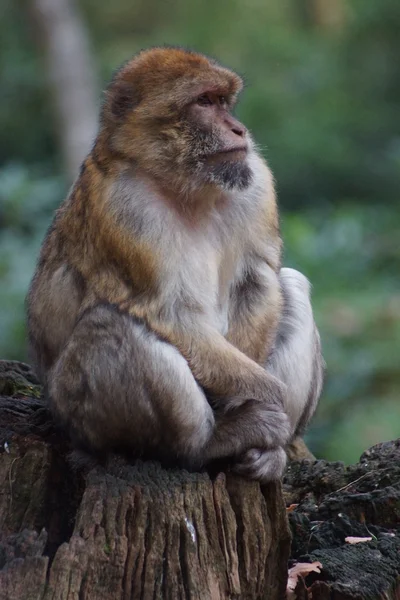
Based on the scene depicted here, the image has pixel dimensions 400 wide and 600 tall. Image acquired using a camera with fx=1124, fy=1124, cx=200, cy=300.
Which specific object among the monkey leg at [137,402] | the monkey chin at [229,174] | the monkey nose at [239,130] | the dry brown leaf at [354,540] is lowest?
the dry brown leaf at [354,540]

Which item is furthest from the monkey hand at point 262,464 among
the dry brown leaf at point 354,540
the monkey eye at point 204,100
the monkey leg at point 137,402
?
the monkey eye at point 204,100

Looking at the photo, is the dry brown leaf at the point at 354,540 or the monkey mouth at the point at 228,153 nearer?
the dry brown leaf at the point at 354,540

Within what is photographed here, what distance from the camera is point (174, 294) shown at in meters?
6.56

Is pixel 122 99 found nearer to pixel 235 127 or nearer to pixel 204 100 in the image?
pixel 204 100

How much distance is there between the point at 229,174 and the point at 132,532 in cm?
239

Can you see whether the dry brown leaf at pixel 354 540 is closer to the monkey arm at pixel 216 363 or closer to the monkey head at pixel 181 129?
the monkey arm at pixel 216 363

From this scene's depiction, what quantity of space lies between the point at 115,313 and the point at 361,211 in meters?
10.8

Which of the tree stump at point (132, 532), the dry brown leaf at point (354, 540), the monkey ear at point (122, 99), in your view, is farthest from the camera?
the monkey ear at point (122, 99)

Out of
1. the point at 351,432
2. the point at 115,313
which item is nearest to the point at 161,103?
the point at 115,313

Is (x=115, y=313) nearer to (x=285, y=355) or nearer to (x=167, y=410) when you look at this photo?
(x=167, y=410)

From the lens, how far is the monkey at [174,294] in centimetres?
627

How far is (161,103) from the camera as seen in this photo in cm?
683

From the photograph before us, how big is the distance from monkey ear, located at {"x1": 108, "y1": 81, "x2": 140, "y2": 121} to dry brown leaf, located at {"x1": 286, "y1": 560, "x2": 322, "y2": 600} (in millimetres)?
2904

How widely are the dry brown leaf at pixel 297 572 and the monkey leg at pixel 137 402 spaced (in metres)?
0.78
